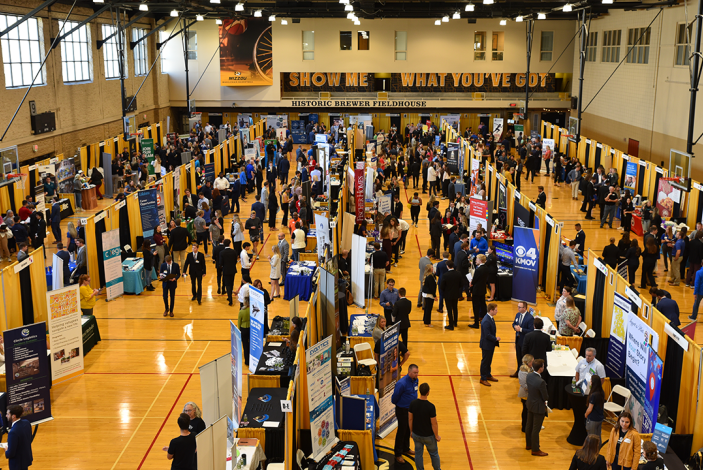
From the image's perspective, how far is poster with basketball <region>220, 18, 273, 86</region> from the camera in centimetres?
4094

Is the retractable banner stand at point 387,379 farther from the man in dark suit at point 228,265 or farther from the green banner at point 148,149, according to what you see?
the green banner at point 148,149

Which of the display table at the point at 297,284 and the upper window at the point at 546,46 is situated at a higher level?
the upper window at the point at 546,46

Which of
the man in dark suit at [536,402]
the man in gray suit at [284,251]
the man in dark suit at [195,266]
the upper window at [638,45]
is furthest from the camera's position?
the upper window at [638,45]

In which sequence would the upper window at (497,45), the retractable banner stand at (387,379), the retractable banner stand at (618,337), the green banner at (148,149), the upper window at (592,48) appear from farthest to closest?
1. the upper window at (497,45)
2. the upper window at (592,48)
3. the green banner at (148,149)
4. the retractable banner stand at (618,337)
5. the retractable banner stand at (387,379)

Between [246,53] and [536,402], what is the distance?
3667 cm

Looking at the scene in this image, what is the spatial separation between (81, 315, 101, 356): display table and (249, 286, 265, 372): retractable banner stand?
379cm

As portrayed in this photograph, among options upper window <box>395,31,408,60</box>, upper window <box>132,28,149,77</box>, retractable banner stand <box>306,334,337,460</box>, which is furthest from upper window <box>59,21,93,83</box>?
retractable banner stand <box>306,334,337,460</box>

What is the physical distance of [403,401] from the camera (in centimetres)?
893

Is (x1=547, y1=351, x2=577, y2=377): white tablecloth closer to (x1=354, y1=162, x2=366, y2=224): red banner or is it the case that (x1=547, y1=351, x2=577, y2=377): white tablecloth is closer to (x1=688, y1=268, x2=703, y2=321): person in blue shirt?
(x1=688, y1=268, x2=703, y2=321): person in blue shirt

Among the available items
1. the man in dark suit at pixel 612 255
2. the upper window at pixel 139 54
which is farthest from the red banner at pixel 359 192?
the upper window at pixel 139 54

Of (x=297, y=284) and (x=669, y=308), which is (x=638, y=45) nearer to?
(x=669, y=308)

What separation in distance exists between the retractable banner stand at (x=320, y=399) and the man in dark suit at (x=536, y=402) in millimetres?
2729

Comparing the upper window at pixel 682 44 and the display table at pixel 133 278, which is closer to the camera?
the display table at pixel 133 278

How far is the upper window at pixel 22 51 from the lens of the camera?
909 inches
